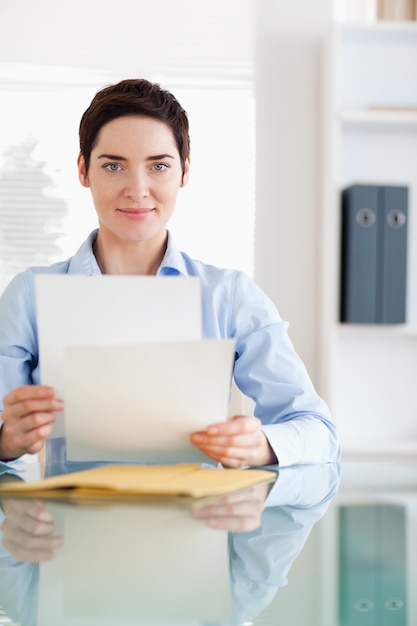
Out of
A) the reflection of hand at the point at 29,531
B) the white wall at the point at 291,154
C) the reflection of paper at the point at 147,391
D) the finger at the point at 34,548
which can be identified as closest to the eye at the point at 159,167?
the reflection of paper at the point at 147,391

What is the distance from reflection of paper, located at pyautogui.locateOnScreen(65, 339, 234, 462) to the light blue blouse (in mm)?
309

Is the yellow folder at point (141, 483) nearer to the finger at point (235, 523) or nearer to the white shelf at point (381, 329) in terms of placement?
the finger at point (235, 523)

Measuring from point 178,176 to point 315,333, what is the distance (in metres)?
1.62

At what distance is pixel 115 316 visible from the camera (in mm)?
1060

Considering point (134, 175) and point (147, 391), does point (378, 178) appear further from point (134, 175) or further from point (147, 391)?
point (147, 391)

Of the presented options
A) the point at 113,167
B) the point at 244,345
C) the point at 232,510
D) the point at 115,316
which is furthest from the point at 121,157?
the point at 232,510

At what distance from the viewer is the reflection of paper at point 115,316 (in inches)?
41.1

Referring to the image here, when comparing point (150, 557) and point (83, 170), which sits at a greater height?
point (83, 170)

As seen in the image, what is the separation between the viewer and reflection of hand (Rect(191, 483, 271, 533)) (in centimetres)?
78

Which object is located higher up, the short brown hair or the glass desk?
the short brown hair

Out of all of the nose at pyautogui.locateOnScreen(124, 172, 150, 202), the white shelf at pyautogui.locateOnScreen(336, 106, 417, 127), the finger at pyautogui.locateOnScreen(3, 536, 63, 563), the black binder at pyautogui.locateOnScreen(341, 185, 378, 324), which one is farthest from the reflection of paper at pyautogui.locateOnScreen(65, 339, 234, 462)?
the white shelf at pyautogui.locateOnScreen(336, 106, 417, 127)

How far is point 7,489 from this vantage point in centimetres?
99

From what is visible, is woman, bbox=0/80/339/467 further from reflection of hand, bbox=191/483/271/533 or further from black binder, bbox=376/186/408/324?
black binder, bbox=376/186/408/324

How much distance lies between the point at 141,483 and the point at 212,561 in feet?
1.08
